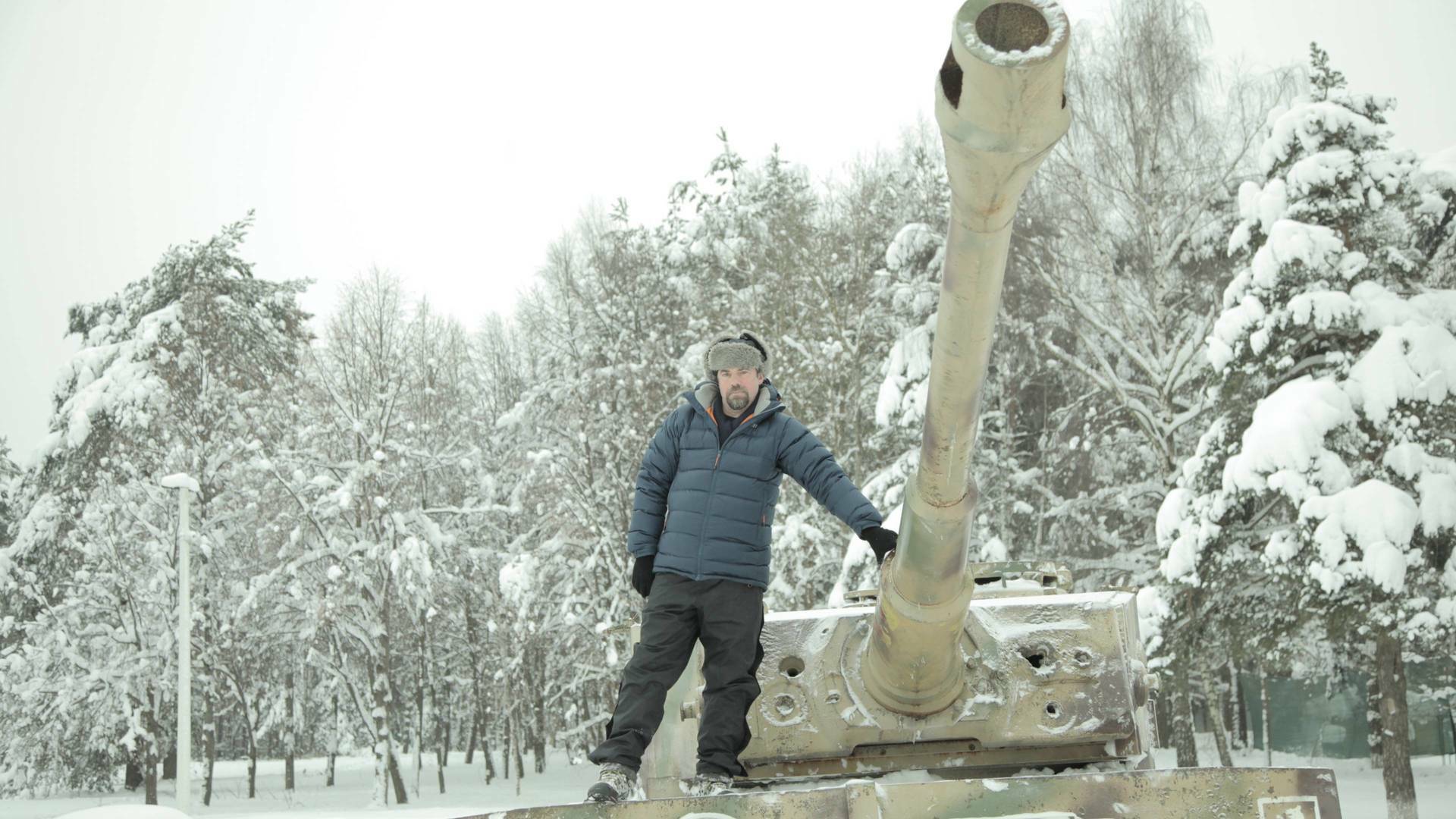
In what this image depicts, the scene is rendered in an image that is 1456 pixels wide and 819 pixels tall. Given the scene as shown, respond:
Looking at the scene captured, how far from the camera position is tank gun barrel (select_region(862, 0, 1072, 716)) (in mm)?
2600

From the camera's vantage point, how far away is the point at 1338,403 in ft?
48.6

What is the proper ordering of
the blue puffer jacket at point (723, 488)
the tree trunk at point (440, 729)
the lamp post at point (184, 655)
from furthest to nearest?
the tree trunk at point (440, 729) → the lamp post at point (184, 655) → the blue puffer jacket at point (723, 488)

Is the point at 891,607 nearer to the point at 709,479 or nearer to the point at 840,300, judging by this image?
the point at 709,479

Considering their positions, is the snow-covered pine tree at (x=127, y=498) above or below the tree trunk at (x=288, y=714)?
above

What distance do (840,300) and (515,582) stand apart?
7.54 meters

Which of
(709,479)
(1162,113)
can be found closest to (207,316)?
(1162,113)

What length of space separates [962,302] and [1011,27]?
75 centimetres

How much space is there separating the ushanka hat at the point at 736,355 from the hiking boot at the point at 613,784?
138 cm

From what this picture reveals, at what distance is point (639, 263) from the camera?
1027 inches

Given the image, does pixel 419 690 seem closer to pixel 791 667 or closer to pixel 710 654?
pixel 791 667

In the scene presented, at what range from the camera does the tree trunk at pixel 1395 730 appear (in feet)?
50.5

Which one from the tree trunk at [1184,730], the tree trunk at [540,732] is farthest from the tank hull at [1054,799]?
the tree trunk at [540,732]

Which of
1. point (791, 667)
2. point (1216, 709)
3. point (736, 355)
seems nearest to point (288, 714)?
point (1216, 709)

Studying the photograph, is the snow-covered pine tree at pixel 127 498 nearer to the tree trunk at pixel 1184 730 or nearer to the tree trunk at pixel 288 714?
the tree trunk at pixel 288 714
